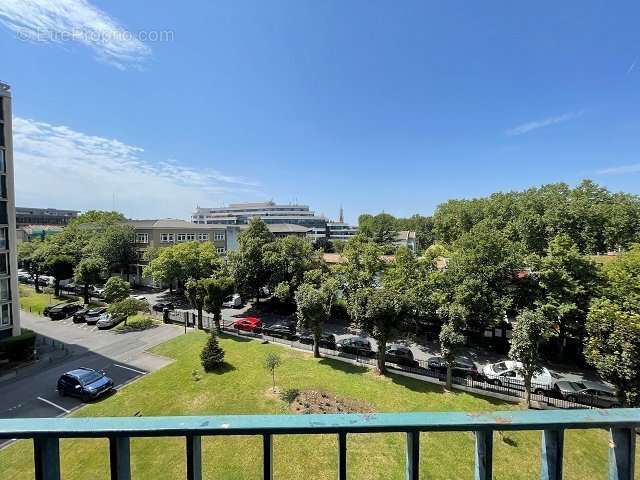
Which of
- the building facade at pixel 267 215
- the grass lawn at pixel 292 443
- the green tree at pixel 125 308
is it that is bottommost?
the grass lawn at pixel 292 443

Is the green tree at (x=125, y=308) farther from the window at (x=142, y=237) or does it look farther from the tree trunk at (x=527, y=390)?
the tree trunk at (x=527, y=390)

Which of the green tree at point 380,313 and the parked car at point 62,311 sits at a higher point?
the green tree at point 380,313

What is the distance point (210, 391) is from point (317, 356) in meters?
6.52

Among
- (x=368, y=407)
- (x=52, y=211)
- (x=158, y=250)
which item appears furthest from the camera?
(x=52, y=211)

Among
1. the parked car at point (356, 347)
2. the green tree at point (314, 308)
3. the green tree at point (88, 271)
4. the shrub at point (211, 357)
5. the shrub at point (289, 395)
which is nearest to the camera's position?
the shrub at point (289, 395)

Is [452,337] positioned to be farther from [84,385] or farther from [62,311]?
[62,311]

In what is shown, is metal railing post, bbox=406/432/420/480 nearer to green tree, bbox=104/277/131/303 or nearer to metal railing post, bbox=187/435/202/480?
metal railing post, bbox=187/435/202/480

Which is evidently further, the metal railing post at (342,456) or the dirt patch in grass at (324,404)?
the dirt patch in grass at (324,404)

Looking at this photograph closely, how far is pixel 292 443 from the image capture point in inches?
446

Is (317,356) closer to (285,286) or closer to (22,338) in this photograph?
(285,286)

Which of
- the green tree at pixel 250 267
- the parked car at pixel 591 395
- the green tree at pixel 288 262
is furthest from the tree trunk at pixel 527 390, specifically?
the green tree at pixel 250 267

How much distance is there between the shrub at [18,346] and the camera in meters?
18.4

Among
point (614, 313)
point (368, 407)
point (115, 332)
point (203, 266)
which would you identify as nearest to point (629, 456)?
point (368, 407)

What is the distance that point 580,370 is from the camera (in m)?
19.6
